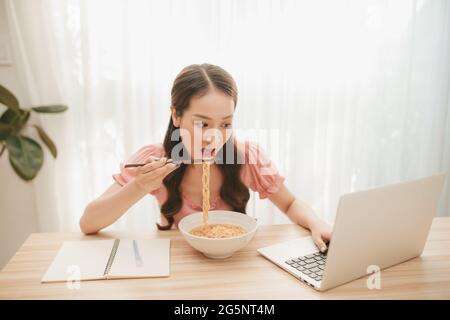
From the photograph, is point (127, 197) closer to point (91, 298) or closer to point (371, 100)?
point (91, 298)

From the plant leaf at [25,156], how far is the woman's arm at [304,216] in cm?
138

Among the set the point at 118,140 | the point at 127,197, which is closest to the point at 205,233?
the point at 127,197

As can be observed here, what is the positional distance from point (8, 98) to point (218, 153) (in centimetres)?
131

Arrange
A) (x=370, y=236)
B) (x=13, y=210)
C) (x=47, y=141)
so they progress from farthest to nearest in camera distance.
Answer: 1. (x=13, y=210)
2. (x=47, y=141)
3. (x=370, y=236)

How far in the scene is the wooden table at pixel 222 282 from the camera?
0.96 m

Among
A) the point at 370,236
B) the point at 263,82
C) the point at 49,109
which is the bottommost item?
Answer: the point at 370,236

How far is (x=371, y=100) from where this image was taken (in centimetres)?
262

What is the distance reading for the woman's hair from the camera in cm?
140

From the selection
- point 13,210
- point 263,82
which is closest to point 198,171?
point 263,82

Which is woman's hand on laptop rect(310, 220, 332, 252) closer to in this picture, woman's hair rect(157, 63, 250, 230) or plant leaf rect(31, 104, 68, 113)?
woman's hair rect(157, 63, 250, 230)

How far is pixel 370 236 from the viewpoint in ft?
3.26

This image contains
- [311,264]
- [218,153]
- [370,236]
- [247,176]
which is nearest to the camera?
[370,236]

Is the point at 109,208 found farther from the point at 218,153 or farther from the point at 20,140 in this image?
the point at 20,140

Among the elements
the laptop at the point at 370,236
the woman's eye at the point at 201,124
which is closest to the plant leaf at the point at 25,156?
the woman's eye at the point at 201,124
